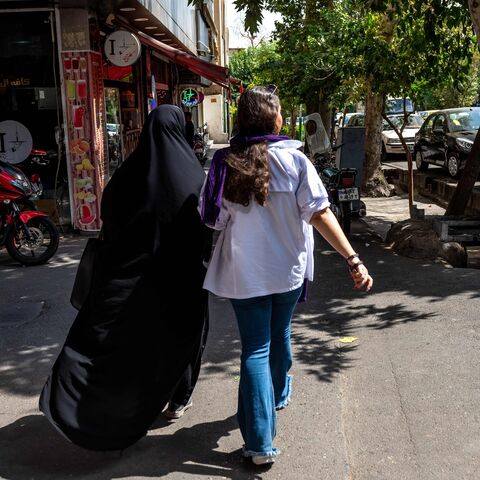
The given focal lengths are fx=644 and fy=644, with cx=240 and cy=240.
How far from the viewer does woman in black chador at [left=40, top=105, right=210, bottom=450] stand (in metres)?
3.12

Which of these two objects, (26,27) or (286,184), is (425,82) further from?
(286,184)

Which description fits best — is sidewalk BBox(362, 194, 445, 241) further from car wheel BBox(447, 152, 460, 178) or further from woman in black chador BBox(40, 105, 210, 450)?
woman in black chador BBox(40, 105, 210, 450)

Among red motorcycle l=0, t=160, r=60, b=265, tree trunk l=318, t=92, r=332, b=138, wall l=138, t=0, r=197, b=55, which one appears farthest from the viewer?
tree trunk l=318, t=92, r=332, b=138

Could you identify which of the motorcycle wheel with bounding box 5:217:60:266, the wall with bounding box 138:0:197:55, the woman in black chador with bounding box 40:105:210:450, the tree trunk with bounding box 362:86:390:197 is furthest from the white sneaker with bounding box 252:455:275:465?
the tree trunk with bounding box 362:86:390:197

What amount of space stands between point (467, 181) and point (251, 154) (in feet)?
21.9

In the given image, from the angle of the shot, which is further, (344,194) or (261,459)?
(344,194)

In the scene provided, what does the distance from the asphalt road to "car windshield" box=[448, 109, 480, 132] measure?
31.3ft

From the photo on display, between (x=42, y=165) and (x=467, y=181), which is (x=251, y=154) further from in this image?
(x=42, y=165)

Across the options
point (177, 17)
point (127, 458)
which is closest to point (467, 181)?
point (127, 458)

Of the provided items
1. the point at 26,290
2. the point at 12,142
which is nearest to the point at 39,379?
the point at 26,290

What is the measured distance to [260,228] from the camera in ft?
9.74

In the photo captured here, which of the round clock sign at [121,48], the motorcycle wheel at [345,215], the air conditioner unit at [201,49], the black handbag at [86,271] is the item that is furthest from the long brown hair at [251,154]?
the air conditioner unit at [201,49]

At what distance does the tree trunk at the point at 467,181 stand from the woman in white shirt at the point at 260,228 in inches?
247

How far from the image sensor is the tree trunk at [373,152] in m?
13.8
